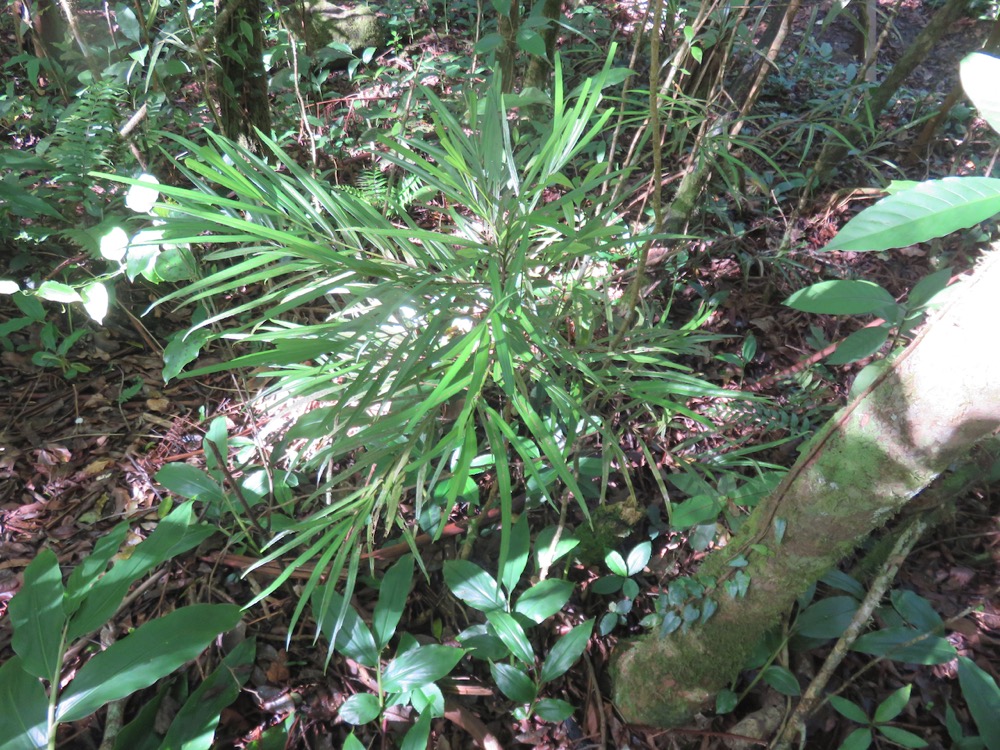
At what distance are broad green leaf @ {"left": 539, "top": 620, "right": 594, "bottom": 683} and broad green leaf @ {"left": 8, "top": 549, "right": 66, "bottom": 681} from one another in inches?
30.2

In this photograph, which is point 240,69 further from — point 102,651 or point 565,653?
point 565,653

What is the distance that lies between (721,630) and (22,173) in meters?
2.13

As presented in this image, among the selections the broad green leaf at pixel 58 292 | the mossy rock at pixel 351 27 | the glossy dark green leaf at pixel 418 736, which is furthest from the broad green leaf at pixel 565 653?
the mossy rock at pixel 351 27

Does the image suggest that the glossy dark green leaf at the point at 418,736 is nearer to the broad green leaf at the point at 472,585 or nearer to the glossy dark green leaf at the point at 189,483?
the broad green leaf at the point at 472,585

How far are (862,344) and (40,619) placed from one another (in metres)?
1.40

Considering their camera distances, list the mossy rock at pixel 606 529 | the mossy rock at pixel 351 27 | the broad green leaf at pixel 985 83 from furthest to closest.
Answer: the mossy rock at pixel 351 27
the mossy rock at pixel 606 529
the broad green leaf at pixel 985 83

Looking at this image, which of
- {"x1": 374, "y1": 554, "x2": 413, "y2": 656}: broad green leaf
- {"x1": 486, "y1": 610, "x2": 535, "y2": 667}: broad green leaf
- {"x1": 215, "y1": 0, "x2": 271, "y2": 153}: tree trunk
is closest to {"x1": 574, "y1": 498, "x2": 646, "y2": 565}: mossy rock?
{"x1": 486, "y1": 610, "x2": 535, "y2": 667}: broad green leaf

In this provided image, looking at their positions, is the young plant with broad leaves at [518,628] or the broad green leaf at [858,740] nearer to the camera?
the broad green leaf at [858,740]

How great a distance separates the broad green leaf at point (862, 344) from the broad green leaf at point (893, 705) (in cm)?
55

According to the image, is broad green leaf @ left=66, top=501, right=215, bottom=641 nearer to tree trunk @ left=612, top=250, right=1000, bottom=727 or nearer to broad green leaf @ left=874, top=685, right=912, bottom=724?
tree trunk @ left=612, top=250, right=1000, bottom=727

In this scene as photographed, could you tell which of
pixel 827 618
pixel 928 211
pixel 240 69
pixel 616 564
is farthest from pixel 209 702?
pixel 240 69

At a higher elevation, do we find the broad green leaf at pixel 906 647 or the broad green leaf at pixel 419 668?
the broad green leaf at pixel 906 647

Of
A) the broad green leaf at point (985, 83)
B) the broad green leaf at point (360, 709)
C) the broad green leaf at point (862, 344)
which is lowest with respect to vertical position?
the broad green leaf at point (360, 709)

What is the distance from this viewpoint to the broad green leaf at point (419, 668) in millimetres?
1007
